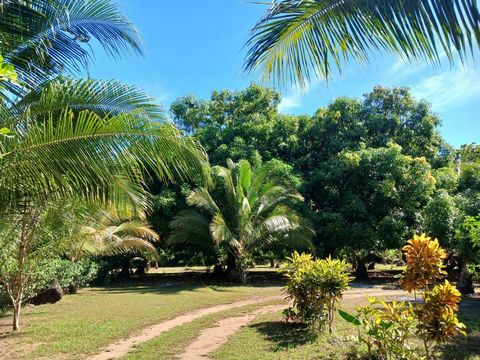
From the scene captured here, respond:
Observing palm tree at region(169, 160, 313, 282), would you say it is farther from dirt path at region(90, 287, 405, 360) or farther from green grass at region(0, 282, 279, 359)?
dirt path at region(90, 287, 405, 360)

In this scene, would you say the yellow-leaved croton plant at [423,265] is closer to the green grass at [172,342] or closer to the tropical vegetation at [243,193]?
the tropical vegetation at [243,193]

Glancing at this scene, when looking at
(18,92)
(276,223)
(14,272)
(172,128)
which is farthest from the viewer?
(276,223)

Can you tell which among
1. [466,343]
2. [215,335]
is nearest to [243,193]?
[215,335]

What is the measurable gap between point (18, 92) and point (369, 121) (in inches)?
795

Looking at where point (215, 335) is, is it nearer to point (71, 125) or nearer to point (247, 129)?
point (71, 125)

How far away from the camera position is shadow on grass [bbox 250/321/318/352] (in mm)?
7109

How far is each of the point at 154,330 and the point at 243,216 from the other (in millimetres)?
9891

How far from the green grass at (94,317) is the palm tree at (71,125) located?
3.11 metres

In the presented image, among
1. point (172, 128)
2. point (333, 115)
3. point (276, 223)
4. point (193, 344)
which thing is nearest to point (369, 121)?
point (333, 115)

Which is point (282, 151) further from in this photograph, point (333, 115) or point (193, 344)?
point (193, 344)

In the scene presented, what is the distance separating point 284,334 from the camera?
309 inches

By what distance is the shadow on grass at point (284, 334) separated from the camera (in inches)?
280

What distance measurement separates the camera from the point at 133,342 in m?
7.43

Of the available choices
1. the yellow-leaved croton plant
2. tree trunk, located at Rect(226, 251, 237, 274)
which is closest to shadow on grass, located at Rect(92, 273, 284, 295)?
tree trunk, located at Rect(226, 251, 237, 274)
